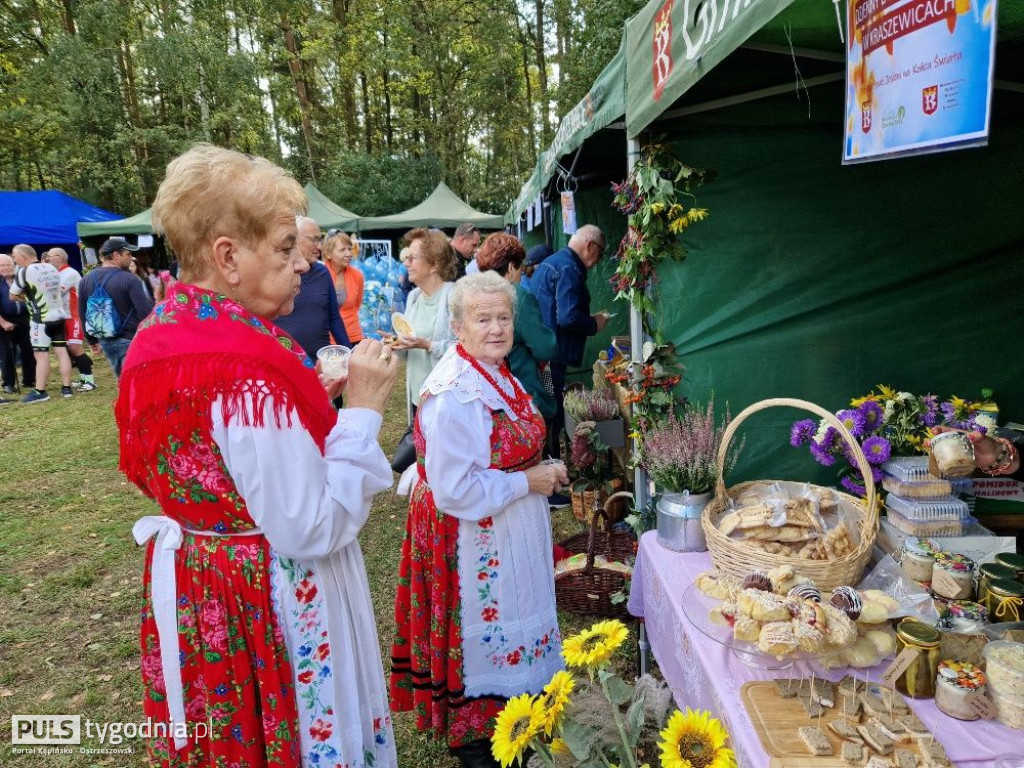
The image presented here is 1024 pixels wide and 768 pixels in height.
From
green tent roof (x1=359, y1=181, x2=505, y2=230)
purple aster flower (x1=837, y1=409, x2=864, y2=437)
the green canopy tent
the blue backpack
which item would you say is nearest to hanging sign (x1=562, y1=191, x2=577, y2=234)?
the green canopy tent

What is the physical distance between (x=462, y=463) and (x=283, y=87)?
80.6 feet

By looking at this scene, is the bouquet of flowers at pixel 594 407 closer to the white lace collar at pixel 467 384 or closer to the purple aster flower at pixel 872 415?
the purple aster flower at pixel 872 415

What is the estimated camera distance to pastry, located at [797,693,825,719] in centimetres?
126

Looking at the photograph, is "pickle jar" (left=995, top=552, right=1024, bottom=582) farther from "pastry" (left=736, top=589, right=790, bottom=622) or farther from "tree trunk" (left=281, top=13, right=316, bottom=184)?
"tree trunk" (left=281, top=13, right=316, bottom=184)

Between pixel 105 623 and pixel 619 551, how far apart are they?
2.80 metres

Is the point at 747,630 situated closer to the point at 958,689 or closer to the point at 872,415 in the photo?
the point at 958,689

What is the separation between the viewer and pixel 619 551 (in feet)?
11.0

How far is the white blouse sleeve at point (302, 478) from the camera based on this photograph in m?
1.15

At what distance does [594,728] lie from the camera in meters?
1.35

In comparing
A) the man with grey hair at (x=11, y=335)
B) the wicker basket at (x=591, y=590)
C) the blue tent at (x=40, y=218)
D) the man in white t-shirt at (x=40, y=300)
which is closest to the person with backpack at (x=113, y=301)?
the man in white t-shirt at (x=40, y=300)

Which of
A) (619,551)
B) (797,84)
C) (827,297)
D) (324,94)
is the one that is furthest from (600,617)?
(324,94)

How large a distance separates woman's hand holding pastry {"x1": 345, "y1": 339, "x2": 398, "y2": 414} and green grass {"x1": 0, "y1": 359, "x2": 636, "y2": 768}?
170 centimetres

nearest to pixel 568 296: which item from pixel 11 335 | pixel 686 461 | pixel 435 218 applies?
pixel 686 461

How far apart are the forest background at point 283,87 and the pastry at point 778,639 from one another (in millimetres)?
18333
